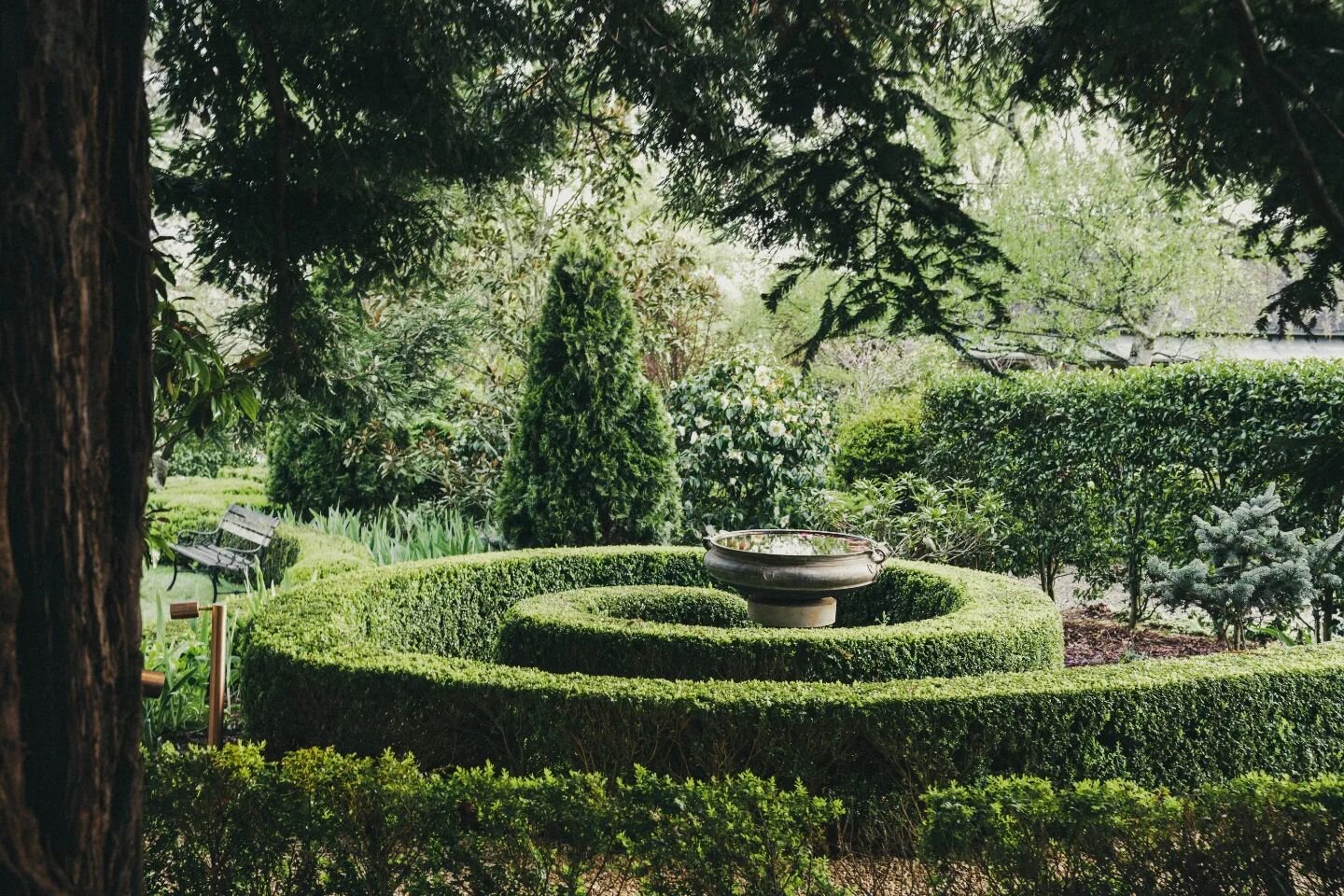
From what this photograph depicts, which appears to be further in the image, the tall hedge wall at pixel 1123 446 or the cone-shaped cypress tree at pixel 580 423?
the cone-shaped cypress tree at pixel 580 423

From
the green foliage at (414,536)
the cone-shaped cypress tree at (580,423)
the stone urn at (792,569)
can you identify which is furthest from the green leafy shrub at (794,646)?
the green foliage at (414,536)

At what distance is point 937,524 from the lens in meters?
9.49

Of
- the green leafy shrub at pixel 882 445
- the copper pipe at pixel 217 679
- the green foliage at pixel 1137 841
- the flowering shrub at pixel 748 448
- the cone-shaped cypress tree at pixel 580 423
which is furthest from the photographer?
the green leafy shrub at pixel 882 445

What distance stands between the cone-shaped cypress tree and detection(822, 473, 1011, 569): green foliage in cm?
242

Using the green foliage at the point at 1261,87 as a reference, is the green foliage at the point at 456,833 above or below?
below

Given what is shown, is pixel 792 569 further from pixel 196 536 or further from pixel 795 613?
pixel 196 536

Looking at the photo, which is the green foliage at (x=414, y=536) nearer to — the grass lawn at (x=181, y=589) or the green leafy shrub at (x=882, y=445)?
the grass lawn at (x=181, y=589)

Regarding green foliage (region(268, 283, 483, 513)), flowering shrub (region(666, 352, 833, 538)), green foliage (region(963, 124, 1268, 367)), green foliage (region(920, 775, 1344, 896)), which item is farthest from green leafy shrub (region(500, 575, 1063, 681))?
green foliage (region(963, 124, 1268, 367))

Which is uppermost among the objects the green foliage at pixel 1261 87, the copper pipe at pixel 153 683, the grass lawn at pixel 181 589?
the green foliage at pixel 1261 87

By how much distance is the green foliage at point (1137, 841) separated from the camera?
2.79 m

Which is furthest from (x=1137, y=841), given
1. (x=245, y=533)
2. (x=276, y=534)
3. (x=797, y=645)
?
(x=245, y=533)

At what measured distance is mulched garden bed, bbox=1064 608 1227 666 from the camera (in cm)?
729

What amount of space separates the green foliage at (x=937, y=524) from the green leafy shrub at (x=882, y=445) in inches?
59.1

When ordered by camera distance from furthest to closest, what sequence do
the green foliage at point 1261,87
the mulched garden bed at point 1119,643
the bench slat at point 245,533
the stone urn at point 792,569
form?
the bench slat at point 245,533, the mulched garden bed at point 1119,643, the stone urn at point 792,569, the green foliage at point 1261,87
